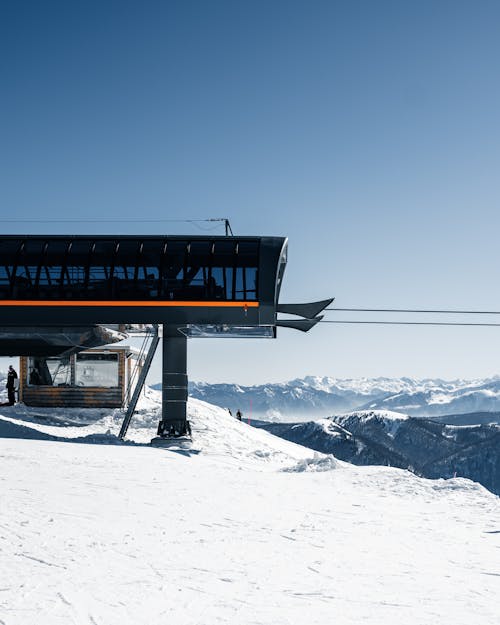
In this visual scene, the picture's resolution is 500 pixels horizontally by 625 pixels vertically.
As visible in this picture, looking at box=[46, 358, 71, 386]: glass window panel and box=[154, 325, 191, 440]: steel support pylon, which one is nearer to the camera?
box=[154, 325, 191, 440]: steel support pylon

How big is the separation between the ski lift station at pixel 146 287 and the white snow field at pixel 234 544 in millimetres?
7075

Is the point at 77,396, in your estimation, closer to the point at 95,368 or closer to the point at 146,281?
the point at 95,368

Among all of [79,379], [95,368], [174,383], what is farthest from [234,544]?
[79,379]

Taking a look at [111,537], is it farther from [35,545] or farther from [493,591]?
[493,591]

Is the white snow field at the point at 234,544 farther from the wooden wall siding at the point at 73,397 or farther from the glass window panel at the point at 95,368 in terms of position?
the glass window panel at the point at 95,368

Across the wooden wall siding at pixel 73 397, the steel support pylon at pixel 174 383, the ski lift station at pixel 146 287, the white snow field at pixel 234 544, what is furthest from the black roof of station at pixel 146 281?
the wooden wall siding at pixel 73 397

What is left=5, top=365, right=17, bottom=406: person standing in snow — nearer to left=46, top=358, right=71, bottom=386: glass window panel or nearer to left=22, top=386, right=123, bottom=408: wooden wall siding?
left=22, top=386, right=123, bottom=408: wooden wall siding

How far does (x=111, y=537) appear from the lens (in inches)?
413

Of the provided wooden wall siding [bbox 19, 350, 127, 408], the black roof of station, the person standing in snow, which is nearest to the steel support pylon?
the black roof of station

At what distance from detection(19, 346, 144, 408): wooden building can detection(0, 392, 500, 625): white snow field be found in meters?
13.4

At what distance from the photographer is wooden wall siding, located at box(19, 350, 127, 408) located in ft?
110

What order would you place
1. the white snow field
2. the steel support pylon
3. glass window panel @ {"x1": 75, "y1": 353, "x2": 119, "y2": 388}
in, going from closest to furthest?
the white snow field → the steel support pylon → glass window panel @ {"x1": 75, "y1": 353, "x2": 119, "y2": 388}

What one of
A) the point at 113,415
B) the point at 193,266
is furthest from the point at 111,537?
the point at 113,415

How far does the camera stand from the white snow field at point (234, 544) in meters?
7.45
